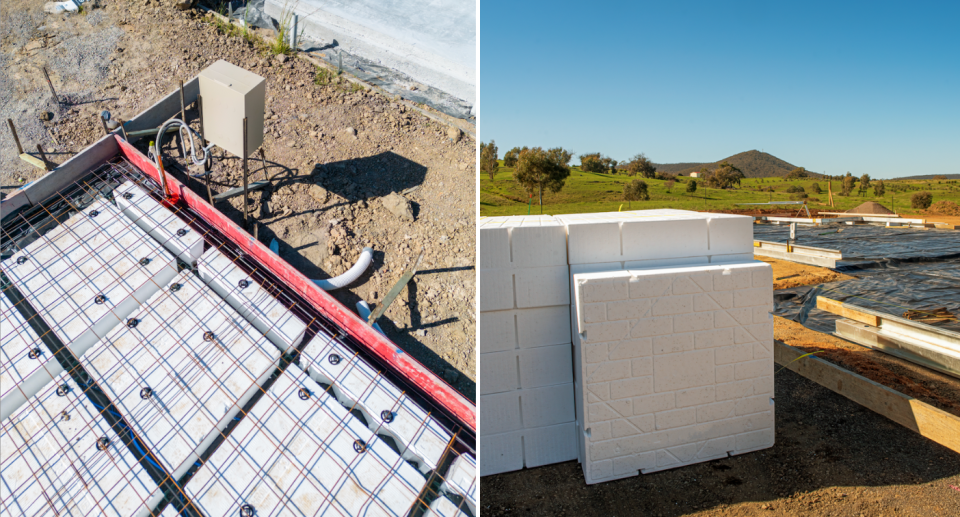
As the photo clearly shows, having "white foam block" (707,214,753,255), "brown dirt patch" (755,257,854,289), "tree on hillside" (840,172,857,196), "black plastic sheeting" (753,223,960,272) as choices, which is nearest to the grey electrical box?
"white foam block" (707,214,753,255)

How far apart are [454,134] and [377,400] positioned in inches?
166

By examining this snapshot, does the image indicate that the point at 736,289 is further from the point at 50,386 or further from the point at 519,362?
the point at 50,386

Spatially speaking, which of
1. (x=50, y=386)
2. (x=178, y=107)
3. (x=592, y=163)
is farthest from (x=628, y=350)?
(x=592, y=163)

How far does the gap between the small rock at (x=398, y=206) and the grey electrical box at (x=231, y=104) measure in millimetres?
1548

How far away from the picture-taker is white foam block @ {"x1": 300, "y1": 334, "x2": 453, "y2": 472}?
3578mm

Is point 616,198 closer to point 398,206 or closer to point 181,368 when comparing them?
point 398,206

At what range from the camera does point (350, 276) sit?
5.07 m

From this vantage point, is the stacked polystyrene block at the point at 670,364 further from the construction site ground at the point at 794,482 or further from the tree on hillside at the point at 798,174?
the tree on hillside at the point at 798,174

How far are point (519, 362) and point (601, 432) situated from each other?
898mm

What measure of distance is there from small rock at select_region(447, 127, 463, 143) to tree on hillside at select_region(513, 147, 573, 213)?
24.0 meters

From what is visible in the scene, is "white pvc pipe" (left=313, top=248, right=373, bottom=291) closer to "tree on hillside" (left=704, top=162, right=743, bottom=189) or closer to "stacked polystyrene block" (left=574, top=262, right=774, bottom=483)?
"stacked polystyrene block" (left=574, top=262, right=774, bottom=483)

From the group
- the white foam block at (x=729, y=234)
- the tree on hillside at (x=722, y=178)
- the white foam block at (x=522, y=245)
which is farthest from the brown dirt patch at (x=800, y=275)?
the tree on hillside at (x=722, y=178)

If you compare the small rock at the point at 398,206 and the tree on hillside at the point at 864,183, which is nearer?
the small rock at the point at 398,206

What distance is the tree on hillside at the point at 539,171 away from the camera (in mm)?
30500
